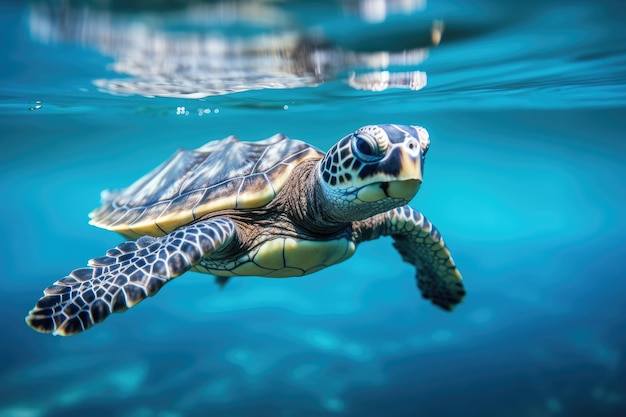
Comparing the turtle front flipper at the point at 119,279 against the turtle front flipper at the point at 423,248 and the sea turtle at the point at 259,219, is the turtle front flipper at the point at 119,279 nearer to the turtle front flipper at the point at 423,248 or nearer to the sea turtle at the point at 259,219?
the sea turtle at the point at 259,219

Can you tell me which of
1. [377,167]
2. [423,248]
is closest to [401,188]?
[377,167]

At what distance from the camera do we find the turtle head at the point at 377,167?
2.86m

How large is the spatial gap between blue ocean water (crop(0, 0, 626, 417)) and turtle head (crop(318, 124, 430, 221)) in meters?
1.67

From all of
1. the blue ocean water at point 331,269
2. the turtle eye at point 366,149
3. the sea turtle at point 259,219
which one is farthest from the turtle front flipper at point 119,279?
the blue ocean water at point 331,269

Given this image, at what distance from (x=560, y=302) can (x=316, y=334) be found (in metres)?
4.65

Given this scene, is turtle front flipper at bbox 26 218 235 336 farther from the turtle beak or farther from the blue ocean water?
the blue ocean water

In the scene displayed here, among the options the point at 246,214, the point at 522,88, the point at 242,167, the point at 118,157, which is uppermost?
the point at 522,88

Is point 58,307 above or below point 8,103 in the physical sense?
below

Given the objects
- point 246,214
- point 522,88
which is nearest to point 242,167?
point 246,214

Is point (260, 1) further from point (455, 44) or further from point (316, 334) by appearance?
point (316, 334)

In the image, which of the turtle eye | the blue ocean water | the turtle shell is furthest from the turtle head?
the blue ocean water

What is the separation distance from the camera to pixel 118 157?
21.8 meters

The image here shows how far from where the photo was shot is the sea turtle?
9.48 ft

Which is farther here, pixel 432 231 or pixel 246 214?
pixel 432 231
